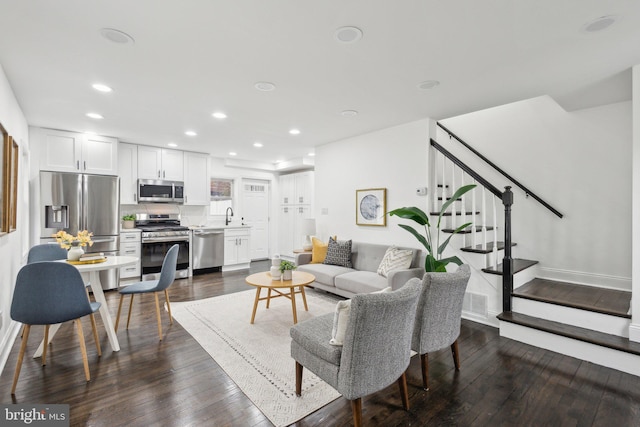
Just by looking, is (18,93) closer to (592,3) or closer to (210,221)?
(210,221)

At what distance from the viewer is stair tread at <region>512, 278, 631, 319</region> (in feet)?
9.37

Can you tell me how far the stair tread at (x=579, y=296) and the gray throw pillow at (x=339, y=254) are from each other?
220 centimetres

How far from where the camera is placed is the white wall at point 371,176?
4.12 metres

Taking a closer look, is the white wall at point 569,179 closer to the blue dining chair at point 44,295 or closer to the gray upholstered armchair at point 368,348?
the gray upholstered armchair at point 368,348

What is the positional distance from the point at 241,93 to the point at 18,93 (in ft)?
7.94

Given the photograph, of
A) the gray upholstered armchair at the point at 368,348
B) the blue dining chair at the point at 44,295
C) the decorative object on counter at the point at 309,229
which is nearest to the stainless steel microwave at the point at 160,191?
the decorative object on counter at the point at 309,229

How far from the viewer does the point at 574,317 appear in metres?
2.92

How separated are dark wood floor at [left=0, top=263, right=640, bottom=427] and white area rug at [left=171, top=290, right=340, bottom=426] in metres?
0.09

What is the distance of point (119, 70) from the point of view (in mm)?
2633

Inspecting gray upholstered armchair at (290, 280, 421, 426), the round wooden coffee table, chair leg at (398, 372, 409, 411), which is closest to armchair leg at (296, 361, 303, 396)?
gray upholstered armchair at (290, 280, 421, 426)

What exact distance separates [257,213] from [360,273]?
4.44 m

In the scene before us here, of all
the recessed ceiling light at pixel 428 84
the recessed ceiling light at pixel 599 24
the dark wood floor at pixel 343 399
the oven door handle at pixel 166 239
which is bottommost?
the dark wood floor at pixel 343 399

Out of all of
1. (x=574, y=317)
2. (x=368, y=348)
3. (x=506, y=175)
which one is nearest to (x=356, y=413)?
(x=368, y=348)

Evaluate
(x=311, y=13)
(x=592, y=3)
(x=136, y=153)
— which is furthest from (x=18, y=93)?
(x=592, y=3)
